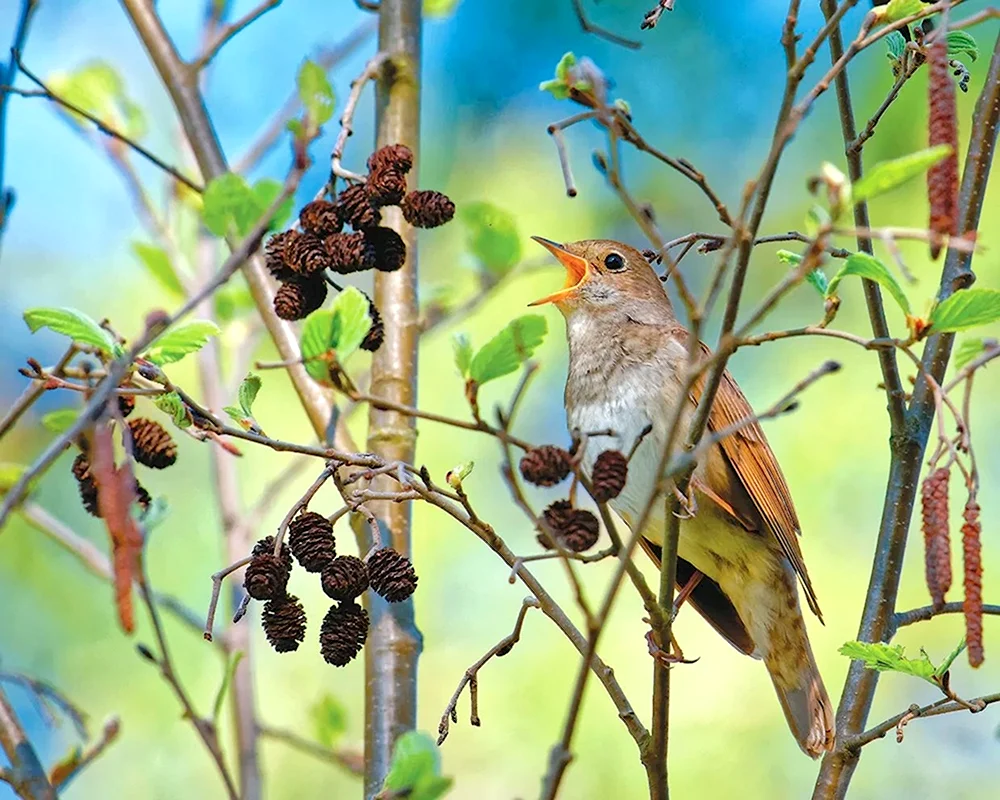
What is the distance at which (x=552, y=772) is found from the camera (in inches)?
57.1

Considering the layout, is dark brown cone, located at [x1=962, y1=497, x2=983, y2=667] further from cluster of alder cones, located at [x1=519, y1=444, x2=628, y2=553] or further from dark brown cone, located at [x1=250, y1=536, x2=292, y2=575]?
dark brown cone, located at [x1=250, y1=536, x2=292, y2=575]

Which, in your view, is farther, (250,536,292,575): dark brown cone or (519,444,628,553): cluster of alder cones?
(250,536,292,575): dark brown cone

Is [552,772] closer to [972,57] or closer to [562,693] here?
[972,57]

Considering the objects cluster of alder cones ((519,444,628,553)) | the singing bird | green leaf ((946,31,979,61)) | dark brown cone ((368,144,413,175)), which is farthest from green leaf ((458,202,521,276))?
cluster of alder cones ((519,444,628,553))

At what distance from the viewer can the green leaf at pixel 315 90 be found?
8.24 ft

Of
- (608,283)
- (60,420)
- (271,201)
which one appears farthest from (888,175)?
(608,283)

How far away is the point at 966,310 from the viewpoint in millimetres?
1702

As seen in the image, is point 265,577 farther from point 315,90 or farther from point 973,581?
point 315,90

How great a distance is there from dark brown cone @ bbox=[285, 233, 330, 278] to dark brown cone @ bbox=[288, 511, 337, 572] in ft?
1.40

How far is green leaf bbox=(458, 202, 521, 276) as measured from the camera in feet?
10.9

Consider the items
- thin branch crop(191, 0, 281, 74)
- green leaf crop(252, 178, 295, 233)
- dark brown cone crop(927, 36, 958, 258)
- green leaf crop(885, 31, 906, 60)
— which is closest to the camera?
dark brown cone crop(927, 36, 958, 258)

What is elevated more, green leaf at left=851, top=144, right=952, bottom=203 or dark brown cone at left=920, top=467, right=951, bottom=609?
green leaf at left=851, top=144, right=952, bottom=203

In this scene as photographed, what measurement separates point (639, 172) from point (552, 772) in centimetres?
741

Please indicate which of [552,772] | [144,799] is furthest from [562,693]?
[552,772]
